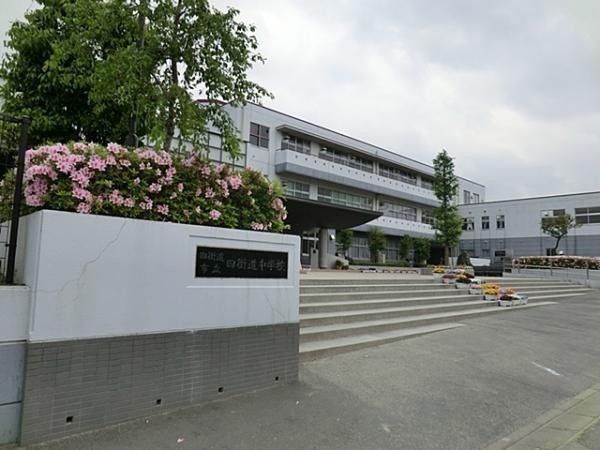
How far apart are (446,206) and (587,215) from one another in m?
22.4

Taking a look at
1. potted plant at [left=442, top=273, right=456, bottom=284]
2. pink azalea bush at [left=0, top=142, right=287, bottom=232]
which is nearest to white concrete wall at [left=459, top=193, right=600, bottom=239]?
potted plant at [left=442, top=273, right=456, bottom=284]

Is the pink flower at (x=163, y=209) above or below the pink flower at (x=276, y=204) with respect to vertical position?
below

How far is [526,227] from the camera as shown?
46.1 meters

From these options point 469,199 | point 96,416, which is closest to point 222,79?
point 96,416

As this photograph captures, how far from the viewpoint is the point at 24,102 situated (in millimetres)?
7461

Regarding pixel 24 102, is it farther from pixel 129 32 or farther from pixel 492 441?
pixel 492 441

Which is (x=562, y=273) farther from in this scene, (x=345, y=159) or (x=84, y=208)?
(x=84, y=208)

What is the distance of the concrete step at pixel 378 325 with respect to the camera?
22.6 feet

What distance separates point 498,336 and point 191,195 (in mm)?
7720

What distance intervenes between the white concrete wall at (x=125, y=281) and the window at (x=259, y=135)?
23.9 meters

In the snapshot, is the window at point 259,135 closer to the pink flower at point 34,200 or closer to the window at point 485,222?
the pink flower at point 34,200

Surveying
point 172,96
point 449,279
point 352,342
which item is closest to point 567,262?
point 449,279

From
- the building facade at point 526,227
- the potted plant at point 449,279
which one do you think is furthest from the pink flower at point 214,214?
the building facade at point 526,227

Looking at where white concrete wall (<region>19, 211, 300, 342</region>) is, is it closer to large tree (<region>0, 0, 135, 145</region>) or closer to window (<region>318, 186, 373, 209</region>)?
large tree (<region>0, 0, 135, 145</region>)
